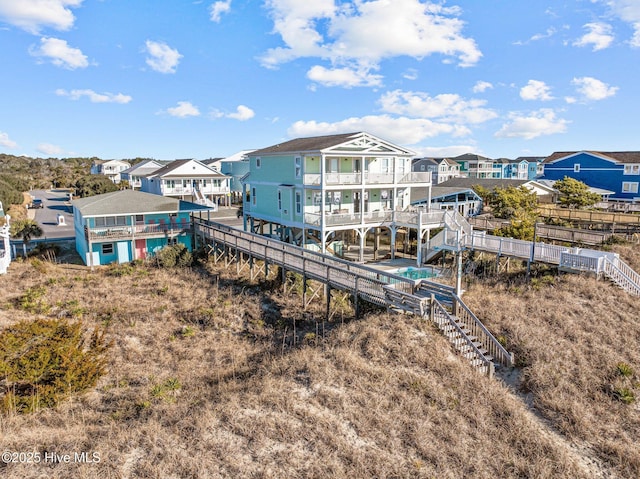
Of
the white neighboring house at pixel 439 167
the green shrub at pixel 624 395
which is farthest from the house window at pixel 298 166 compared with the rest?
the white neighboring house at pixel 439 167

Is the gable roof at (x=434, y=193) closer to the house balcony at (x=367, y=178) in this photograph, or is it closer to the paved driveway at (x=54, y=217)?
the house balcony at (x=367, y=178)

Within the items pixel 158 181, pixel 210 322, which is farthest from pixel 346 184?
pixel 158 181

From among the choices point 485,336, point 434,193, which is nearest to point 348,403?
point 485,336

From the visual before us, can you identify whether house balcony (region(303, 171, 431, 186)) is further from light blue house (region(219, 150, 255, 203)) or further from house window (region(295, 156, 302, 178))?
light blue house (region(219, 150, 255, 203))

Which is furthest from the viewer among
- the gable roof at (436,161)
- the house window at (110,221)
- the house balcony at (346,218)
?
the gable roof at (436,161)

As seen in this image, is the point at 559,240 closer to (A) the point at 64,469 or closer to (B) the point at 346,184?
(B) the point at 346,184

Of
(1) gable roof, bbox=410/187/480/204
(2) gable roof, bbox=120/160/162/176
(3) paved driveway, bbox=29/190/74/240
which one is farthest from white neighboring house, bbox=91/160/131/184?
(1) gable roof, bbox=410/187/480/204
